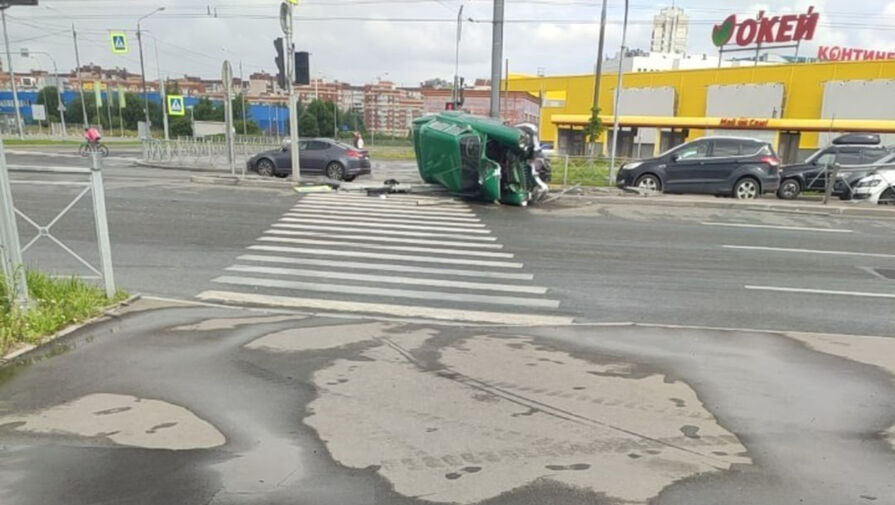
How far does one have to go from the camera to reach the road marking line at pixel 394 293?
7582 mm

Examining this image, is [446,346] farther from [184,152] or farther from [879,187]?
[184,152]

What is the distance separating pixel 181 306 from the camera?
6.75 meters

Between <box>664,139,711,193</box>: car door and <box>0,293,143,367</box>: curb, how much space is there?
16817mm

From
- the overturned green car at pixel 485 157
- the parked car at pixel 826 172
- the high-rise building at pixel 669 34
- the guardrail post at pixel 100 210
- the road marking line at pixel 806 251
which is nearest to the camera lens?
the guardrail post at pixel 100 210

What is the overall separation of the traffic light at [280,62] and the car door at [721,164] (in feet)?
45.2

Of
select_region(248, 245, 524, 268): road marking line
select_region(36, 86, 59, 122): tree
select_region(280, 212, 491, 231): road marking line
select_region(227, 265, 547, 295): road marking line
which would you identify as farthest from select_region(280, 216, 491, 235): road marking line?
select_region(36, 86, 59, 122): tree

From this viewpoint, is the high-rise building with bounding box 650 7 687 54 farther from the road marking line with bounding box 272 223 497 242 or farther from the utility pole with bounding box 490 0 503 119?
the road marking line with bounding box 272 223 497 242

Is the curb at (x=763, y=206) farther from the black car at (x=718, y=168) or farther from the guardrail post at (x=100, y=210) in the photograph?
the guardrail post at (x=100, y=210)

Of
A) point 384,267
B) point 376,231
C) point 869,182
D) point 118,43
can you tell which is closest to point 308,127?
point 118,43

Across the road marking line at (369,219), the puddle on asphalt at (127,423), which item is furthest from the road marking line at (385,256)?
the puddle on asphalt at (127,423)

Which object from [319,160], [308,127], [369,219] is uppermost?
[308,127]

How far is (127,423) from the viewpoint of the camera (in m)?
3.79

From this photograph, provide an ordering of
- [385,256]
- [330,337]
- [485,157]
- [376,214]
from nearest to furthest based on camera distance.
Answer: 1. [330,337]
2. [385,256]
3. [376,214]
4. [485,157]

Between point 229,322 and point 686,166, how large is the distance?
16.7 metres
